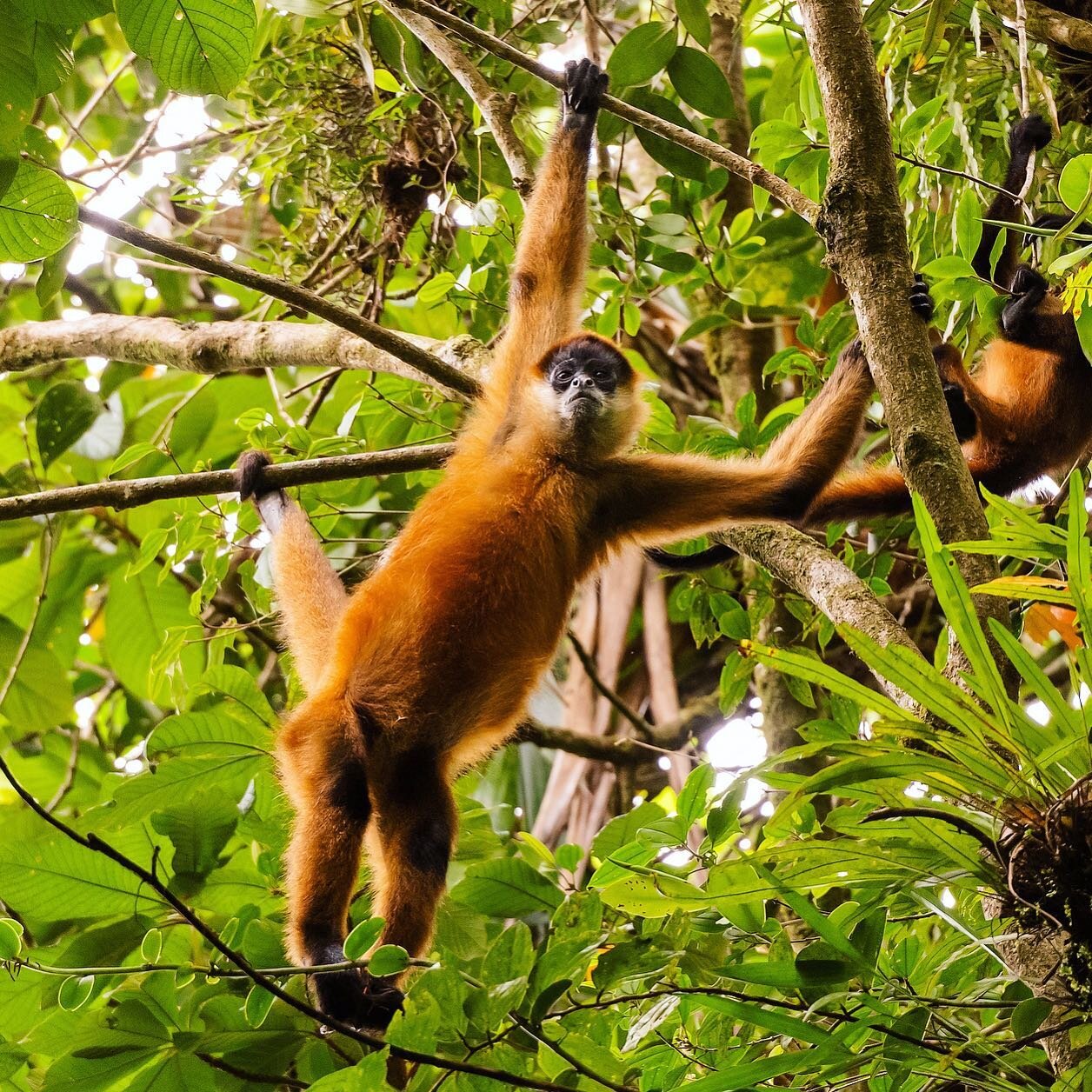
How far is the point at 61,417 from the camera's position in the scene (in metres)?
4.41

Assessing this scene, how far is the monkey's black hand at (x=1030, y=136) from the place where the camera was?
336 centimetres

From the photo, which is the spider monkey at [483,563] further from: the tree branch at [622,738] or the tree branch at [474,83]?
the tree branch at [622,738]

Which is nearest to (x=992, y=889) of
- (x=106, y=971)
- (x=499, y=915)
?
(x=499, y=915)

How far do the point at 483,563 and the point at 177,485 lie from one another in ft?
3.28

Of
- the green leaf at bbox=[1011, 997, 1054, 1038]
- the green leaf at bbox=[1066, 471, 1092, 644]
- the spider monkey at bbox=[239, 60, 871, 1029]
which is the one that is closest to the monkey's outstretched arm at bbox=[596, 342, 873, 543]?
the spider monkey at bbox=[239, 60, 871, 1029]

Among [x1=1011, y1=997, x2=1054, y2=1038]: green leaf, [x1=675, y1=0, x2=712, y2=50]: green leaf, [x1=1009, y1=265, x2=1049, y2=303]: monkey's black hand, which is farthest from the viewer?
[x1=1009, y1=265, x2=1049, y2=303]: monkey's black hand

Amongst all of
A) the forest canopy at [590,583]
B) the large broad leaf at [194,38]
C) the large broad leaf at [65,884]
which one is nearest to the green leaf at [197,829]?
the forest canopy at [590,583]

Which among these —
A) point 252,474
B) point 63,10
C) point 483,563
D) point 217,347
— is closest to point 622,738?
point 483,563

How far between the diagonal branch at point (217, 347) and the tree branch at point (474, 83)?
2.43 feet

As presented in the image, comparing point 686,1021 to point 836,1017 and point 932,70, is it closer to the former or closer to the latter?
point 836,1017

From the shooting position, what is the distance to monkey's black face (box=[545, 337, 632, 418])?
403 cm

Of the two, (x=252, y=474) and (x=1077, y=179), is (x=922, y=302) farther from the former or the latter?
(x=252, y=474)

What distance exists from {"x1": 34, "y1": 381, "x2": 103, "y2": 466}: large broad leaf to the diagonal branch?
0.19 m

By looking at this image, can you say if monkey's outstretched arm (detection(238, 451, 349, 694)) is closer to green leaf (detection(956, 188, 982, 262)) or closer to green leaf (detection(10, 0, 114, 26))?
green leaf (detection(10, 0, 114, 26))
